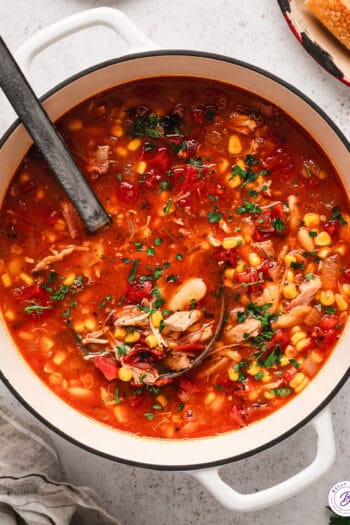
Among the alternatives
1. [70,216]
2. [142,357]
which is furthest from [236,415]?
[70,216]

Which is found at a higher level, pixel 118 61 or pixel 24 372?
pixel 118 61

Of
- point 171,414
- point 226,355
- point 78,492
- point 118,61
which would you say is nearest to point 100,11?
point 118,61

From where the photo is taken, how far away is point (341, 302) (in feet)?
13.4

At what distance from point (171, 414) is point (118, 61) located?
2013mm

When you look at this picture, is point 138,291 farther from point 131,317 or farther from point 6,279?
point 6,279

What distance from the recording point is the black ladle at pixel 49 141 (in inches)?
137

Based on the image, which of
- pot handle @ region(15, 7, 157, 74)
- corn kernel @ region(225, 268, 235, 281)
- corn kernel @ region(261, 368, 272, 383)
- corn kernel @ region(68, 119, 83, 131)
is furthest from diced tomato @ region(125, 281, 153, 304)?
pot handle @ region(15, 7, 157, 74)

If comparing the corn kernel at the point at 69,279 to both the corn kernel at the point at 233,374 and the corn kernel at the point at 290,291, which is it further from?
the corn kernel at the point at 290,291

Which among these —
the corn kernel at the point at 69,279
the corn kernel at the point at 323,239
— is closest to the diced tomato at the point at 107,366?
the corn kernel at the point at 69,279

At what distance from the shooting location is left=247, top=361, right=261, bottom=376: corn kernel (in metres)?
4.11

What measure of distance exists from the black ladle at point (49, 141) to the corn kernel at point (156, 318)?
582 millimetres

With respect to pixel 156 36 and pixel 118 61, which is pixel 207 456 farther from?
pixel 156 36

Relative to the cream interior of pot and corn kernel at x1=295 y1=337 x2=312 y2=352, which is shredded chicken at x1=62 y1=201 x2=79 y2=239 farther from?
corn kernel at x1=295 y1=337 x2=312 y2=352

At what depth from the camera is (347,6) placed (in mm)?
4141
